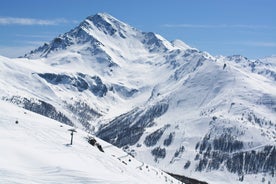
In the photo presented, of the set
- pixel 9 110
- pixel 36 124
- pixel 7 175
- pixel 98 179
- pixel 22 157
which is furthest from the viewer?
pixel 9 110

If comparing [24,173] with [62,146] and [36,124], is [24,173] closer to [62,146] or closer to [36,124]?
[62,146]

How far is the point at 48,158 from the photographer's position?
40250 millimetres

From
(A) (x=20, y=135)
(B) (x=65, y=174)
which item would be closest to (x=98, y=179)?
(B) (x=65, y=174)

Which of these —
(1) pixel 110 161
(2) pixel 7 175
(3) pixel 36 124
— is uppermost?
(3) pixel 36 124

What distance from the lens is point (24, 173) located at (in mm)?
34906

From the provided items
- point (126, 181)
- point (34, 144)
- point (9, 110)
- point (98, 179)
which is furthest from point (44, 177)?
point (9, 110)

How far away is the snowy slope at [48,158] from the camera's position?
35219 millimetres

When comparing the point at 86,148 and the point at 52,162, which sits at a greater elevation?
the point at 86,148

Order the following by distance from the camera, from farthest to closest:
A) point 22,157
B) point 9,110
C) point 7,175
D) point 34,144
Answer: point 9,110 → point 34,144 → point 22,157 → point 7,175

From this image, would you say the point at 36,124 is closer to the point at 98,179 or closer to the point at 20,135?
the point at 20,135

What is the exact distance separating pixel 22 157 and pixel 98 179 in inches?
297

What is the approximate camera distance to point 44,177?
34.8 metres

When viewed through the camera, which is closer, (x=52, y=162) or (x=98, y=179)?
(x=98, y=179)

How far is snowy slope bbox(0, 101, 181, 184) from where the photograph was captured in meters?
35.2
